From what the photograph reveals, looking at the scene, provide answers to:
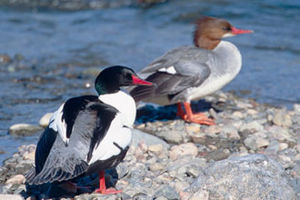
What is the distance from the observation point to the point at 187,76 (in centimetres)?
711

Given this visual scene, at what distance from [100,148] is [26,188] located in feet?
3.00

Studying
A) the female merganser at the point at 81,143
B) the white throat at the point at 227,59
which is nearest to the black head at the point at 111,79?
the female merganser at the point at 81,143

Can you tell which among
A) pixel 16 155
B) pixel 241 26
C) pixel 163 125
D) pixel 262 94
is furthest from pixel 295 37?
pixel 16 155

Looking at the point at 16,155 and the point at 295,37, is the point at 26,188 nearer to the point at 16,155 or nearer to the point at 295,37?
the point at 16,155

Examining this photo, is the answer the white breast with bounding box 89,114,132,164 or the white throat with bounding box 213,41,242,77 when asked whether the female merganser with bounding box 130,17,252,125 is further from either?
the white breast with bounding box 89,114,132,164

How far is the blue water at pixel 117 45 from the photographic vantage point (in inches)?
331

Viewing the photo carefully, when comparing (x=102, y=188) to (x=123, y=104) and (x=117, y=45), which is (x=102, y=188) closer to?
(x=123, y=104)

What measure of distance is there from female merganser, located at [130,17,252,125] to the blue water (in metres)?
1.27

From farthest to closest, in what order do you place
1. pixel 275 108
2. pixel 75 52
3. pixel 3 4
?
1. pixel 3 4
2. pixel 75 52
3. pixel 275 108

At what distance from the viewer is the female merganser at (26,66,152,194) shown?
176 inches

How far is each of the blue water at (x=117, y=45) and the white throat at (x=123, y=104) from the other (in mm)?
1448

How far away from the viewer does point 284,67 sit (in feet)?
32.1

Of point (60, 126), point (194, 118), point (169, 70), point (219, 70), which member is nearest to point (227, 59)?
point (219, 70)

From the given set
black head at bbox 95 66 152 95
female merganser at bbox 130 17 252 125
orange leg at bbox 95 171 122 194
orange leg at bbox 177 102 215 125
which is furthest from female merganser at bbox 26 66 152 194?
orange leg at bbox 177 102 215 125
